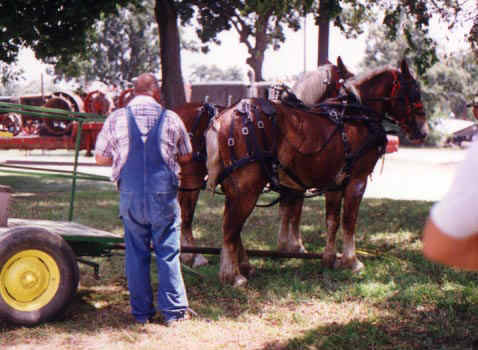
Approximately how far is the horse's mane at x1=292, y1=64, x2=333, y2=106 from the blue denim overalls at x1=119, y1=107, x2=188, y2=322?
2.78 metres

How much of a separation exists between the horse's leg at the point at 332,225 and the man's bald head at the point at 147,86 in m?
2.83

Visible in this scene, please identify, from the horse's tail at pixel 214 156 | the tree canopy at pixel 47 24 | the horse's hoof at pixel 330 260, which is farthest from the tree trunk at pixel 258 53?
the horse's tail at pixel 214 156

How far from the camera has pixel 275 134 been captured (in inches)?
225

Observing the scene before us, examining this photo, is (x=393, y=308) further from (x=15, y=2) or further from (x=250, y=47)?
(x=250, y=47)

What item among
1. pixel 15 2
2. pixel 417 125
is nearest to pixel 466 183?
pixel 417 125

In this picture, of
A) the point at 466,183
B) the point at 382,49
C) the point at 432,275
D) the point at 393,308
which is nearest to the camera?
the point at 466,183

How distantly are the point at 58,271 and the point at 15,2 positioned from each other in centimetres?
1105

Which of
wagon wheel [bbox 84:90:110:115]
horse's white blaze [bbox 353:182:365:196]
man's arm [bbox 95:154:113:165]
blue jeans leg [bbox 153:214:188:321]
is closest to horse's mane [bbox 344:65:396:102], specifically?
horse's white blaze [bbox 353:182:365:196]

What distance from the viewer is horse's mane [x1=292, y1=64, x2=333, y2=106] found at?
688 centimetres

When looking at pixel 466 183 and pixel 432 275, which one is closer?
pixel 466 183

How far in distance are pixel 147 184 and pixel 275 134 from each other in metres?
1.78

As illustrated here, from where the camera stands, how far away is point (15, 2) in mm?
13461

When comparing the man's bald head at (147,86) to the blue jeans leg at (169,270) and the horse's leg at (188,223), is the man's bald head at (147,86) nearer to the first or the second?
the blue jeans leg at (169,270)

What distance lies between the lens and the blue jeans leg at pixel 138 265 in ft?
14.9
